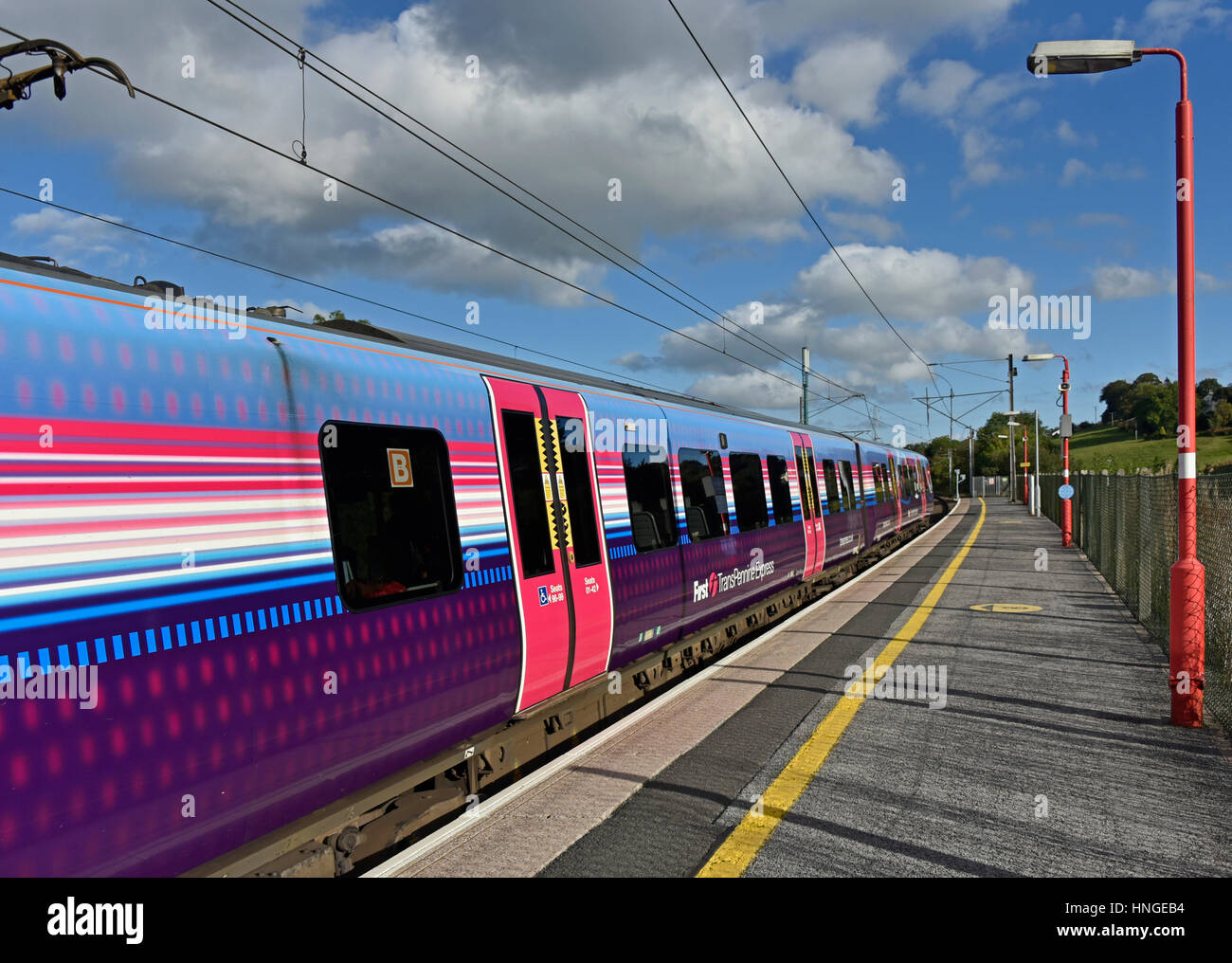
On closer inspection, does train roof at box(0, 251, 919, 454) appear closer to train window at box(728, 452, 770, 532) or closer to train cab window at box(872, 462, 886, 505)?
train window at box(728, 452, 770, 532)

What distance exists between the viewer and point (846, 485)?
17.5 meters

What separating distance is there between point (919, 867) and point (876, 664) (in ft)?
14.9

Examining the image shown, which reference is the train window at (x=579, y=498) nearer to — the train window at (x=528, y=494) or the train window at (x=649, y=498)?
the train window at (x=528, y=494)

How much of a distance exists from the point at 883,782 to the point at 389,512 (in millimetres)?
3416

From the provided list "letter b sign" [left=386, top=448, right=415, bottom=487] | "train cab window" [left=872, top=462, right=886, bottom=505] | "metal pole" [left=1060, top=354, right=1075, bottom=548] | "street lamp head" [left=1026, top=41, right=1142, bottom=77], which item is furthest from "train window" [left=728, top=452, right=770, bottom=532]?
"metal pole" [left=1060, top=354, right=1075, bottom=548]

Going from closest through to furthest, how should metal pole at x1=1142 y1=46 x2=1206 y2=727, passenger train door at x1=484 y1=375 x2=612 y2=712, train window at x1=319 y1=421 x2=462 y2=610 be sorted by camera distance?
train window at x1=319 y1=421 x2=462 y2=610, passenger train door at x1=484 y1=375 x2=612 y2=712, metal pole at x1=1142 y1=46 x2=1206 y2=727

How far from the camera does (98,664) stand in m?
2.82

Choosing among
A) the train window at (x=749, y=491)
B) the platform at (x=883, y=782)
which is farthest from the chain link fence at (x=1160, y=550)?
the train window at (x=749, y=491)

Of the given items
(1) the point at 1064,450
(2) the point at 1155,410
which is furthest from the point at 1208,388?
(1) the point at 1064,450

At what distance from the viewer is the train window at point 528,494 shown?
18.3ft

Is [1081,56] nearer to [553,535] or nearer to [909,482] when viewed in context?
[553,535]

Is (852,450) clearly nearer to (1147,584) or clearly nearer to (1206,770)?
(1147,584)

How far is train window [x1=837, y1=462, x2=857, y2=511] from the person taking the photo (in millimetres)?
17062

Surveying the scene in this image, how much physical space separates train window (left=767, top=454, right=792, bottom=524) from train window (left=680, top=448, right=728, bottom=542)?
2247mm
